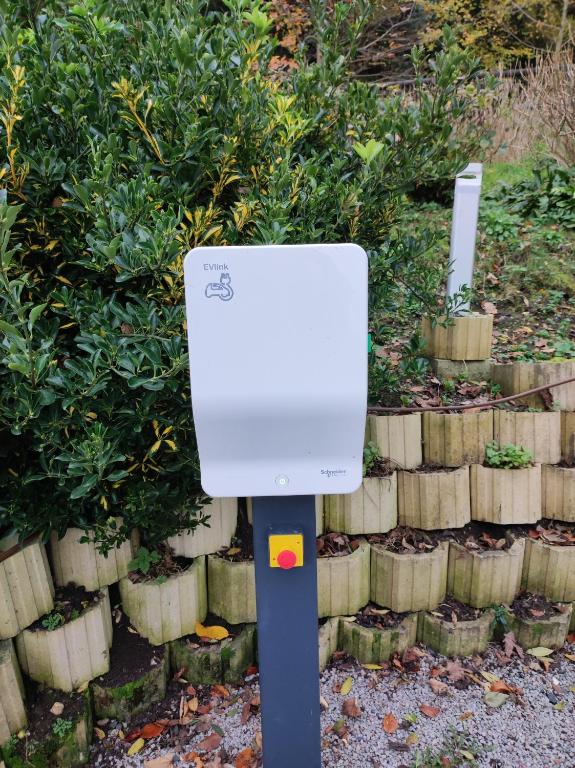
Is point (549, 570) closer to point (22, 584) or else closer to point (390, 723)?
point (390, 723)

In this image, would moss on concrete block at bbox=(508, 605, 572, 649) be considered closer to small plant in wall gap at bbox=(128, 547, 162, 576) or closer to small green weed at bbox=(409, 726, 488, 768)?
small green weed at bbox=(409, 726, 488, 768)

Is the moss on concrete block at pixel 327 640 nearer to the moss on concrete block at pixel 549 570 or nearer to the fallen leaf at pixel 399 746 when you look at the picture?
the fallen leaf at pixel 399 746

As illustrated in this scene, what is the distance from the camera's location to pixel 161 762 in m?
2.04

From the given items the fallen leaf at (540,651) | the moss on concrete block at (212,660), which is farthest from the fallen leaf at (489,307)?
the moss on concrete block at (212,660)

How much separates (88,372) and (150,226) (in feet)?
1.40

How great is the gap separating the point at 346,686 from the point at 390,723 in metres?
0.21

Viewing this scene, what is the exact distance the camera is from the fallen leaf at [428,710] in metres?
2.23

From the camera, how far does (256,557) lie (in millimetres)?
1408

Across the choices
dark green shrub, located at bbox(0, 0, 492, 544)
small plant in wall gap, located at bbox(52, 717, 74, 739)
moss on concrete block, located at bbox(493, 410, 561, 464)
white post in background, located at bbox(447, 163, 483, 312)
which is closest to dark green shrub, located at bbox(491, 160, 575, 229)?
white post in background, located at bbox(447, 163, 483, 312)

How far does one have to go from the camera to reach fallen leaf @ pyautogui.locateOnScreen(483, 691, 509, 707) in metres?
2.27

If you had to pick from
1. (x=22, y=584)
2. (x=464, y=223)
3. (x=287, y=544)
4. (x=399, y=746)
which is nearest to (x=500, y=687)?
(x=399, y=746)

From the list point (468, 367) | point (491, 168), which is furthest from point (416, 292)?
point (491, 168)

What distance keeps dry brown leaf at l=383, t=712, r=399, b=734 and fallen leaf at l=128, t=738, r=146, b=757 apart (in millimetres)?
871

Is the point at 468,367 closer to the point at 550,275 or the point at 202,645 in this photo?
the point at 550,275
